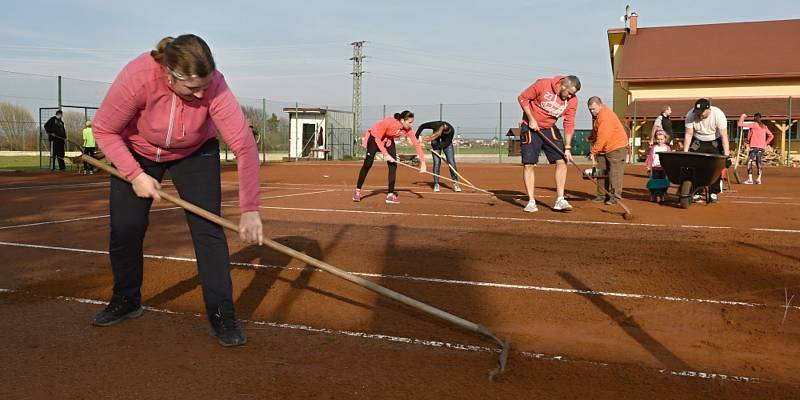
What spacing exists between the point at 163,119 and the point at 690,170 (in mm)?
9078

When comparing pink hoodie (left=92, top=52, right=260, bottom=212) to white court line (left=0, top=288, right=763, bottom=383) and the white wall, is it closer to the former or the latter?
white court line (left=0, top=288, right=763, bottom=383)

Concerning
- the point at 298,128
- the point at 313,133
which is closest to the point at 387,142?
the point at 298,128

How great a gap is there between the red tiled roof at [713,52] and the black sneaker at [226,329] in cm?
3430

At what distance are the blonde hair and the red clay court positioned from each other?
1.49m

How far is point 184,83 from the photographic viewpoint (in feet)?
11.3

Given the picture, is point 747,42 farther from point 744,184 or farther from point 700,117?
point 700,117

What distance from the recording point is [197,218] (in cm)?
396

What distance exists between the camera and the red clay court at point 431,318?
337 centimetres

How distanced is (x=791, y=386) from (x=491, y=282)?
2.53 m

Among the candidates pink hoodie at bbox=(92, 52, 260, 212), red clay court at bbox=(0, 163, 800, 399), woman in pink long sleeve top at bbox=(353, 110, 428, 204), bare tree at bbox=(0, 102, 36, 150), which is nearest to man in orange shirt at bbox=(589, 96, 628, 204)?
red clay court at bbox=(0, 163, 800, 399)

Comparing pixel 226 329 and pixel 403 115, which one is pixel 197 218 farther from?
pixel 403 115

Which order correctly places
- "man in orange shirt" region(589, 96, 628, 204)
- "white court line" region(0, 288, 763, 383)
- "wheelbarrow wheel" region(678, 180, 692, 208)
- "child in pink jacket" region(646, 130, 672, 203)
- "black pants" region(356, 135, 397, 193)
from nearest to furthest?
"white court line" region(0, 288, 763, 383) < "wheelbarrow wheel" region(678, 180, 692, 208) < "man in orange shirt" region(589, 96, 628, 204) < "child in pink jacket" region(646, 130, 672, 203) < "black pants" region(356, 135, 397, 193)

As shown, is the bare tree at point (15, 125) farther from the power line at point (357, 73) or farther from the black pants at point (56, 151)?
the power line at point (357, 73)

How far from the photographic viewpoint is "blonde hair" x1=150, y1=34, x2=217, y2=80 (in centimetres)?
335
